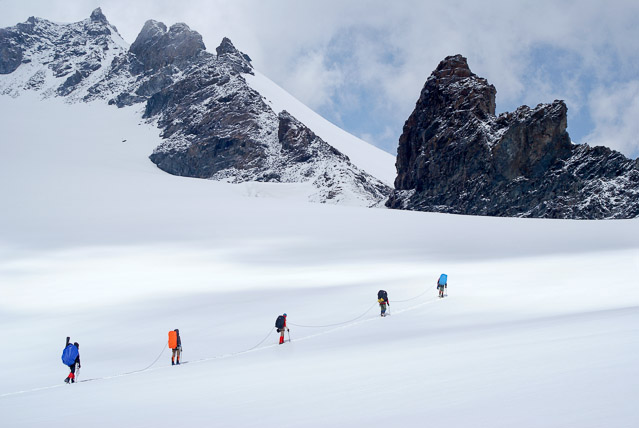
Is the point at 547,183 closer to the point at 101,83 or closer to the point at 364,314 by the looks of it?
the point at 364,314

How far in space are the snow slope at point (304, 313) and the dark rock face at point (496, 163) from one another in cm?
2508

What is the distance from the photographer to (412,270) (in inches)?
936

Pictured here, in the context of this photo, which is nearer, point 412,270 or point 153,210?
point 412,270

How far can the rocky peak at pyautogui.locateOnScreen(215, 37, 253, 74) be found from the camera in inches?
5463

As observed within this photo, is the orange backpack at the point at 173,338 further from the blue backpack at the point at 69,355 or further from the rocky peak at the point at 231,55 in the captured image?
the rocky peak at the point at 231,55

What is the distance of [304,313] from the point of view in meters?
16.1

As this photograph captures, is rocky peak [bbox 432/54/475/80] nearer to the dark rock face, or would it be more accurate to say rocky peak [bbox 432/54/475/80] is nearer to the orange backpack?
the dark rock face

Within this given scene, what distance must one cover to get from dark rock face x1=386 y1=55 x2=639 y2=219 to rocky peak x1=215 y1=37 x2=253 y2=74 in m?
79.5

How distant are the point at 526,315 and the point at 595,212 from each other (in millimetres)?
49687

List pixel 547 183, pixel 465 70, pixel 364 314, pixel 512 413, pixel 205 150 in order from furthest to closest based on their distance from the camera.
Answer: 1. pixel 205 150
2. pixel 465 70
3. pixel 547 183
4. pixel 364 314
5. pixel 512 413

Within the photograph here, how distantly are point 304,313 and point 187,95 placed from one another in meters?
123

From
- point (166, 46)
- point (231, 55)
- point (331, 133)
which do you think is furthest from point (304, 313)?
point (166, 46)

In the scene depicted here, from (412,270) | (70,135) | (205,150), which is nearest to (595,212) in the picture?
(412,270)

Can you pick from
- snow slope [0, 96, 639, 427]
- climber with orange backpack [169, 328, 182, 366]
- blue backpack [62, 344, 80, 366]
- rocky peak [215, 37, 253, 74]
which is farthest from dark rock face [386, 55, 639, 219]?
rocky peak [215, 37, 253, 74]
